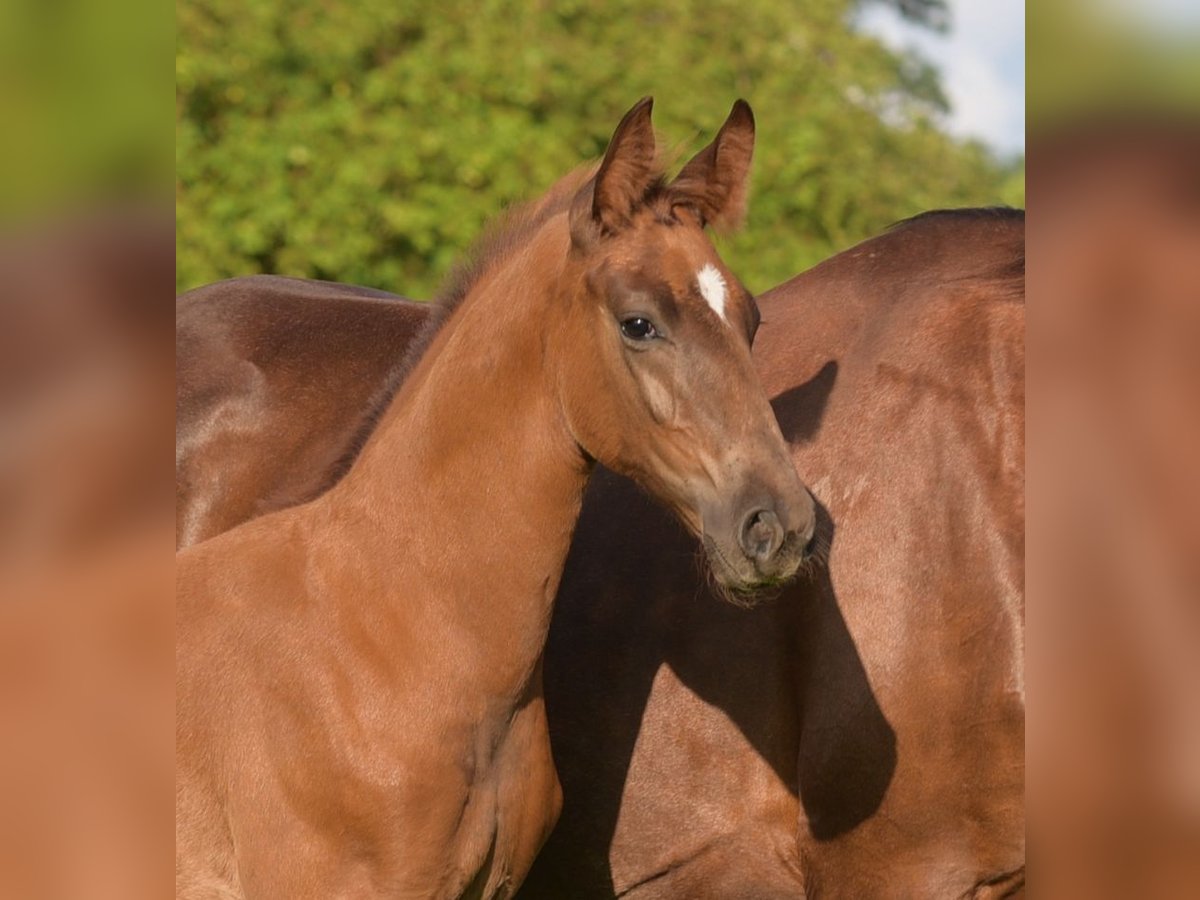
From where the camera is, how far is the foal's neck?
2.91 m

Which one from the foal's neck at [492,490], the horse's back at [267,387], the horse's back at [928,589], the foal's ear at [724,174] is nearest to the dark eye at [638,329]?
the foal's neck at [492,490]

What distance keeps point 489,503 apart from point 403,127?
6.81m

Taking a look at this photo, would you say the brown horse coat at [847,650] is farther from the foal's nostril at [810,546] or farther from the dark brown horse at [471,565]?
the foal's nostril at [810,546]

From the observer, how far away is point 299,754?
112 inches

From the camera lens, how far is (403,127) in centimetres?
931

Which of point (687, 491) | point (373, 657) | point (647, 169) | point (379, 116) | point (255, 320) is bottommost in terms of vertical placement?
point (379, 116)

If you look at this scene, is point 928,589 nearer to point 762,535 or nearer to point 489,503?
point 762,535

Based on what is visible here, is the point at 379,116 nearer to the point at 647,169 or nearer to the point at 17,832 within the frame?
the point at 647,169

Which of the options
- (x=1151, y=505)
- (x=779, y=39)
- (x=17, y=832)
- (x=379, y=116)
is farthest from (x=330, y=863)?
(x=779, y=39)

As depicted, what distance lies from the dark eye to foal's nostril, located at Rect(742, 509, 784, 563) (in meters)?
0.40

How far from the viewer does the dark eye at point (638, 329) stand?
8.95 ft

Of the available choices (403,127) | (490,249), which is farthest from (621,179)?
(403,127)

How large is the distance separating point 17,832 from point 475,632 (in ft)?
6.45

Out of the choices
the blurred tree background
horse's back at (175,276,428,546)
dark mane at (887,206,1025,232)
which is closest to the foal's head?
dark mane at (887,206,1025,232)
